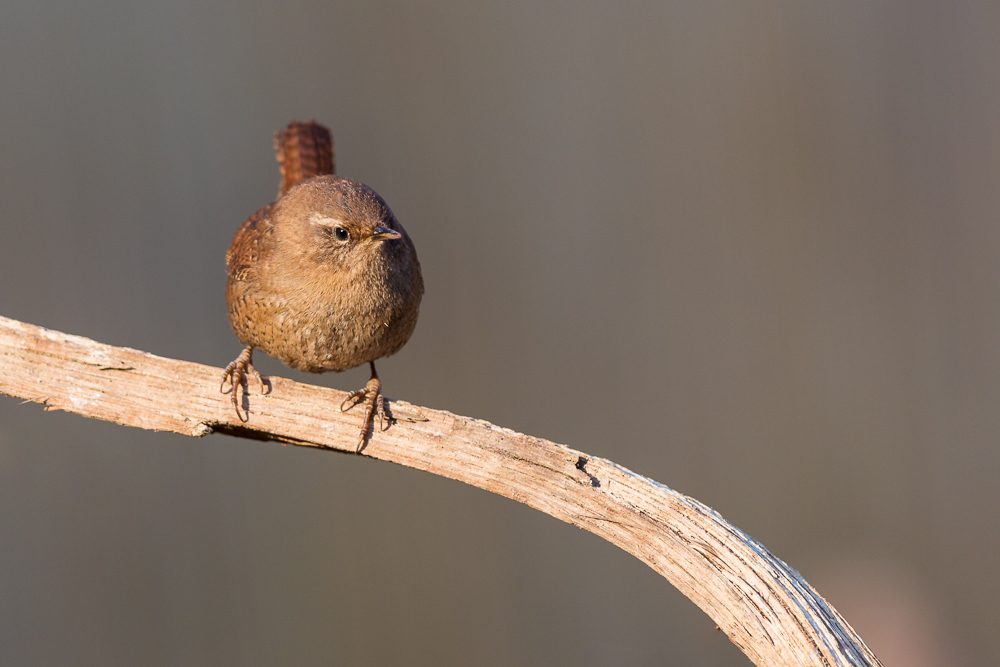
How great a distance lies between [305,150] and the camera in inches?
121

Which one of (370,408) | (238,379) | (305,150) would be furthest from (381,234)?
(305,150)

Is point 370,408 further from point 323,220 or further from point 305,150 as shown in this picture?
point 305,150

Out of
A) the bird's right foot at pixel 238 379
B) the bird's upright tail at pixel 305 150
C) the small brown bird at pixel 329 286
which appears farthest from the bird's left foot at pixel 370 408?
the bird's upright tail at pixel 305 150

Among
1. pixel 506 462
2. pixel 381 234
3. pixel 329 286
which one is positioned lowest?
pixel 506 462

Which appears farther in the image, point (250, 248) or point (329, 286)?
point (250, 248)

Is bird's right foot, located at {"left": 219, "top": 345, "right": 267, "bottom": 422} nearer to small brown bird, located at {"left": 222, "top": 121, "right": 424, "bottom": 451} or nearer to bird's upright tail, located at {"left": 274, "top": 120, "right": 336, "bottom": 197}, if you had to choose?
small brown bird, located at {"left": 222, "top": 121, "right": 424, "bottom": 451}

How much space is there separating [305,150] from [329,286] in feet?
2.93

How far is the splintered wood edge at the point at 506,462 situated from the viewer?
1.98m

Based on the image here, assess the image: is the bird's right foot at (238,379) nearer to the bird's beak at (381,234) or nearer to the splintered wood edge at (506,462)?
the splintered wood edge at (506,462)

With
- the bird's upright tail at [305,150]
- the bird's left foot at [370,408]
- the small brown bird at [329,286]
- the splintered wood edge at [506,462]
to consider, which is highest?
the bird's upright tail at [305,150]

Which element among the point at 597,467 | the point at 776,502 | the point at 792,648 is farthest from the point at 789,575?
the point at 776,502

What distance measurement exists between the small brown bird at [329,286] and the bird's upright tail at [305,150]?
1.63 ft

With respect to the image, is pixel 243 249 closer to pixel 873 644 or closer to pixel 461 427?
pixel 461 427

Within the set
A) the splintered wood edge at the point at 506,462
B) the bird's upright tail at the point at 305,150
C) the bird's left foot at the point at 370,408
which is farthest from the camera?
the bird's upright tail at the point at 305,150
